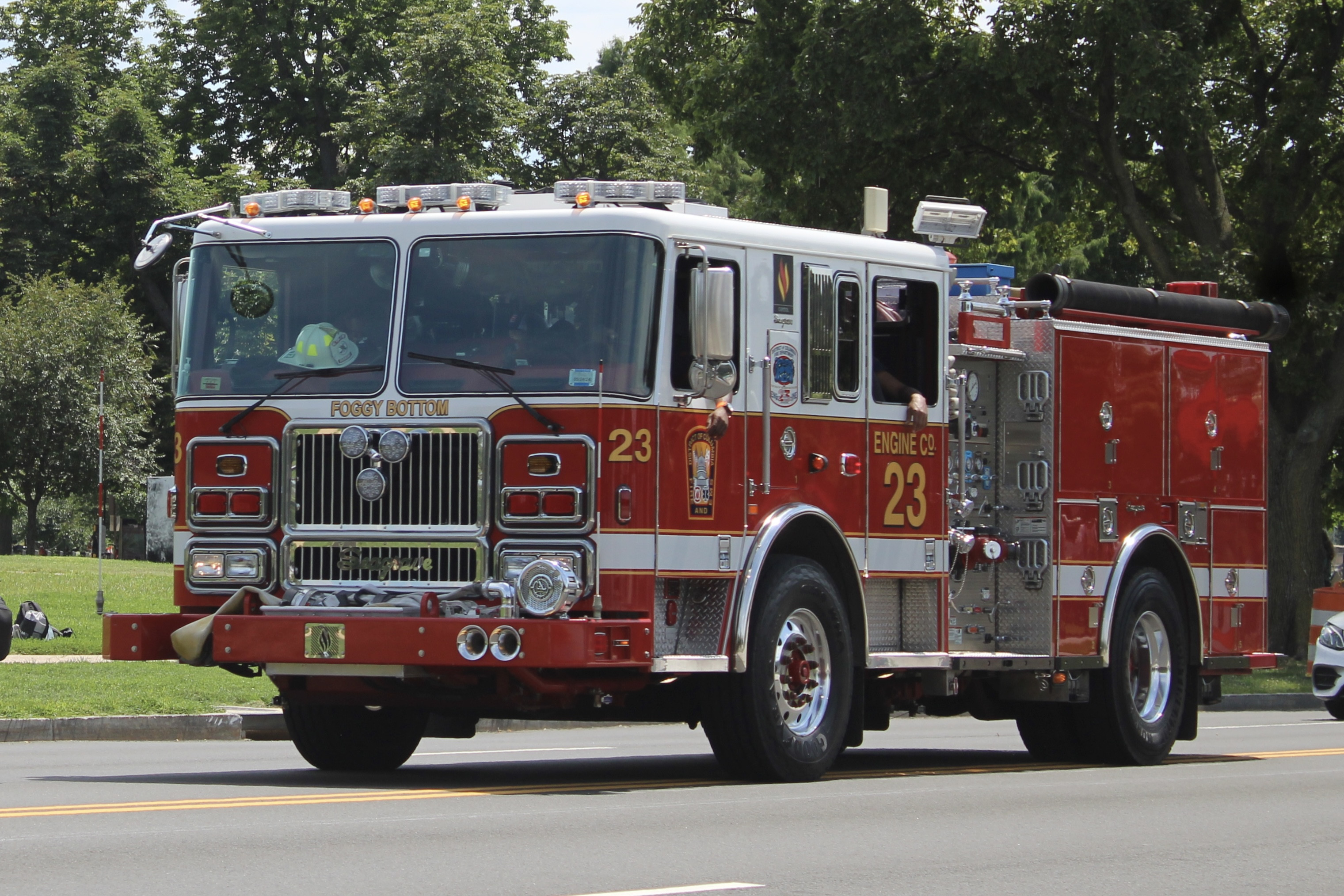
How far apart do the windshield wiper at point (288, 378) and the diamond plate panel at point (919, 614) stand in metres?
3.61

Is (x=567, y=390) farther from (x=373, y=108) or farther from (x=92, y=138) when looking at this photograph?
(x=92, y=138)

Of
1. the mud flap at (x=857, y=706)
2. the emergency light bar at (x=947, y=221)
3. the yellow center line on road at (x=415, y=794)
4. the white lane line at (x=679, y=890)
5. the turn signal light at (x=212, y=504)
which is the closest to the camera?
the white lane line at (x=679, y=890)

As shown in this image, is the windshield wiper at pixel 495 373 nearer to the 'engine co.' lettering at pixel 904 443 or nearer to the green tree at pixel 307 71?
the 'engine co.' lettering at pixel 904 443

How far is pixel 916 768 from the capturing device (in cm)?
1409

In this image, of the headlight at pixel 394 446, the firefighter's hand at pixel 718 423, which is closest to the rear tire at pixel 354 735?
the headlight at pixel 394 446

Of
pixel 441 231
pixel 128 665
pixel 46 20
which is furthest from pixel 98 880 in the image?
pixel 46 20

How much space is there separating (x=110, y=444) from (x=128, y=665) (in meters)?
31.3

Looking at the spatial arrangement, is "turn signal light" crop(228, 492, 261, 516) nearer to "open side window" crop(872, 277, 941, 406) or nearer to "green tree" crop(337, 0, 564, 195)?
"open side window" crop(872, 277, 941, 406)

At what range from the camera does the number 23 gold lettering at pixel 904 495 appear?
42.2 ft

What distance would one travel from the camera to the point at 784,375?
1213cm

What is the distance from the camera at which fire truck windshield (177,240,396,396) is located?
11703 millimetres

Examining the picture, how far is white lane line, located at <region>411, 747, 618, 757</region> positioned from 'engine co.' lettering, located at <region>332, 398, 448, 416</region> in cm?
368

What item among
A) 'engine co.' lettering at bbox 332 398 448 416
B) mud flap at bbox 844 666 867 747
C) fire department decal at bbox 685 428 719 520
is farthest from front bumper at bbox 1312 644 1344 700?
'engine co.' lettering at bbox 332 398 448 416

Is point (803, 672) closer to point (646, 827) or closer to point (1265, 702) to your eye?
point (646, 827)
